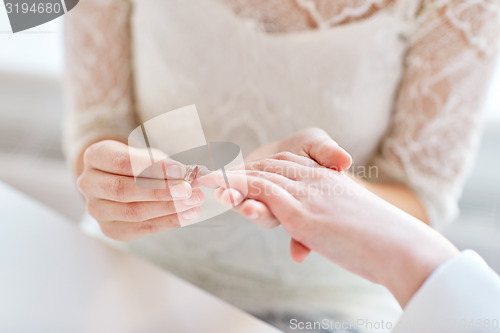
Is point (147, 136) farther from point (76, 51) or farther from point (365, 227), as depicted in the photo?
point (76, 51)

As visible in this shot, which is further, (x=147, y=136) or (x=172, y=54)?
(x=172, y=54)

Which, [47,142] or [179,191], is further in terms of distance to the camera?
[47,142]

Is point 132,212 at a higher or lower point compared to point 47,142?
higher

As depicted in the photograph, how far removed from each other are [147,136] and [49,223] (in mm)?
219

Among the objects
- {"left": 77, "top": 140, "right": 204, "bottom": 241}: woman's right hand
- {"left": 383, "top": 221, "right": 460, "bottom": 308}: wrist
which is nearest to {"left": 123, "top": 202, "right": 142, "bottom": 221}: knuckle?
{"left": 77, "top": 140, "right": 204, "bottom": 241}: woman's right hand

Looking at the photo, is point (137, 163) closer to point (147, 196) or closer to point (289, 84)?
point (147, 196)

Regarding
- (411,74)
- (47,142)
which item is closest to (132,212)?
(411,74)

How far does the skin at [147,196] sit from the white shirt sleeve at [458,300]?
0.04 m

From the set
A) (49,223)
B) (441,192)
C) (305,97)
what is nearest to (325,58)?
(305,97)

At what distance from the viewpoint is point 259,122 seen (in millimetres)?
327

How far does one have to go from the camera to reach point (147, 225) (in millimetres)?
234

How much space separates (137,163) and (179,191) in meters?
0.02

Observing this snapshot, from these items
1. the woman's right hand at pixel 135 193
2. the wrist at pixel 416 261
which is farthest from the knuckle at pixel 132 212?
the wrist at pixel 416 261

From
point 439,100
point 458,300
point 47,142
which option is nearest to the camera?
point 458,300
